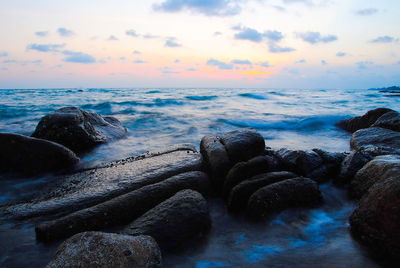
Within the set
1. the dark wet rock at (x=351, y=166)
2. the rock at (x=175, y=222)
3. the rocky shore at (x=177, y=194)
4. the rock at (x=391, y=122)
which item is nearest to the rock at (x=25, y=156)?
the rocky shore at (x=177, y=194)

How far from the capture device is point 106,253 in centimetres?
177

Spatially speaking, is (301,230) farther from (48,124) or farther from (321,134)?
(321,134)

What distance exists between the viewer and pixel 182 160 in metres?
4.16

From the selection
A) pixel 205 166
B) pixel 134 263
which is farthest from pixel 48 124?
pixel 134 263

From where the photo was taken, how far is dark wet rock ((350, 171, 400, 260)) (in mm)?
2115

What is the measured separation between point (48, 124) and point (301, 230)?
5389mm

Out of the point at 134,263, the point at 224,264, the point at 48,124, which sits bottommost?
the point at 224,264

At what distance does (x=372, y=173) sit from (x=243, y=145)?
1.56m

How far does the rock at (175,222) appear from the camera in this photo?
2.36 meters

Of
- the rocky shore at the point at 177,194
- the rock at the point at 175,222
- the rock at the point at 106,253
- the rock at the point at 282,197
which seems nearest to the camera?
the rock at the point at 106,253

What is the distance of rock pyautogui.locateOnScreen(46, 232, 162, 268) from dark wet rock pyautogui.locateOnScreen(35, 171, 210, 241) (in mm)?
728

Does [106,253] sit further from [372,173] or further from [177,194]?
[372,173]

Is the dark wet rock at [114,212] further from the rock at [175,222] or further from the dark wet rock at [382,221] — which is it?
the dark wet rock at [382,221]

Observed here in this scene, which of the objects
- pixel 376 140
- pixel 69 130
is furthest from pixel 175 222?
pixel 376 140
